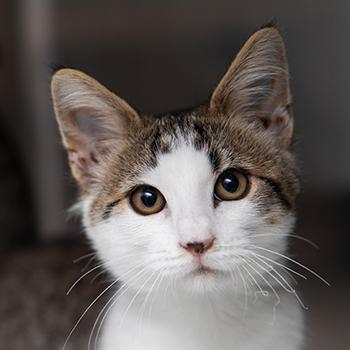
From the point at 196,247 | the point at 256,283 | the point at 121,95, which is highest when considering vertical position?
the point at 196,247

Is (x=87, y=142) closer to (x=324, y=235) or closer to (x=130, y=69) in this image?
(x=324, y=235)

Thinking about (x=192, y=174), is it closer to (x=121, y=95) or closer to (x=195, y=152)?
(x=195, y=152)

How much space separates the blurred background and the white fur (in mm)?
358

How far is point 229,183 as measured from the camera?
128 centimetres

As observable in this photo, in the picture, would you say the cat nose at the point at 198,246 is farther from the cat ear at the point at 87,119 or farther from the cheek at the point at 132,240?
the cat ear at the point at 87,119

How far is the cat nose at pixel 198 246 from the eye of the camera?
→ 1.19 metres

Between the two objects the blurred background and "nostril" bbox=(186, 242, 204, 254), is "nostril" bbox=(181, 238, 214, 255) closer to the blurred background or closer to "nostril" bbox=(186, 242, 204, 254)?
"nostril" bbox=(186, 242, 204, 254)

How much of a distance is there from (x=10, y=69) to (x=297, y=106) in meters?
1.19

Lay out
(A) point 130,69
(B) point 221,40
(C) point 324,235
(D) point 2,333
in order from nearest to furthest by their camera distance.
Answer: (D) point 2,333 → (C) point 324,235 → (B) point 221,40 → (A) point 130,69

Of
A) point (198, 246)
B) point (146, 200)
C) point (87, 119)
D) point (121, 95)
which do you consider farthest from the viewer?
point (121, 95)

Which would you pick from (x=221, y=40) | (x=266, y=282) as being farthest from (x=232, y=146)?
(x=221, y=40)

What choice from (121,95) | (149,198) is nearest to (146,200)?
(149,198)

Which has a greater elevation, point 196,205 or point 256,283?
point 196,205

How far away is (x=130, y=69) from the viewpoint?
279 centimetres
